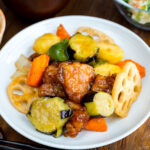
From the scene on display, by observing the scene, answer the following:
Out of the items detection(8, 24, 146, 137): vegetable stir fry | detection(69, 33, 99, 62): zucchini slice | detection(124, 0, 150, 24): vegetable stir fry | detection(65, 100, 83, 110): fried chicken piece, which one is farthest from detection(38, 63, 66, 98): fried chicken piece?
detection(124, 0, 150, 24): vegetable stir fry

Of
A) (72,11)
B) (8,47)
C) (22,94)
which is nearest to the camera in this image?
(22,94)

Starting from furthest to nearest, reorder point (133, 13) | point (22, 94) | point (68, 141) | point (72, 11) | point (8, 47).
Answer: point (72, 11)
point (133, 13)
point (8, 47)
point (22, 94)
point (68, 141)

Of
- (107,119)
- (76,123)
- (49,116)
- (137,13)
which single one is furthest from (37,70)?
(137,13)

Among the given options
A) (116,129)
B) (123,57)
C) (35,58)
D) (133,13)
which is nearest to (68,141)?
(116,129)

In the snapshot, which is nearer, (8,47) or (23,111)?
(23,111)

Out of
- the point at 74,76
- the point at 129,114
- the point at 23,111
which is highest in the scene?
the point at 74,76

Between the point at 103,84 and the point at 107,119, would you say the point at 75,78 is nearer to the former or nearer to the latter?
the point at 103,84

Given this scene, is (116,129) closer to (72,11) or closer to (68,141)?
(68,141)
